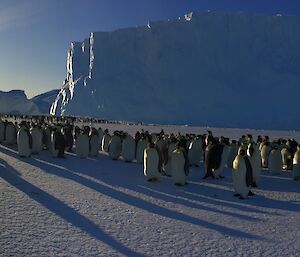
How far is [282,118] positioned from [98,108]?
19791 millimetres

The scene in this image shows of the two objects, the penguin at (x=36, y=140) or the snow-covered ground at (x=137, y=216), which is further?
the penguin at (x=36, y=140)

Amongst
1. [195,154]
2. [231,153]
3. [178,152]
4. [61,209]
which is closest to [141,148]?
[195,154]

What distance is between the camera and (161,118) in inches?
1890

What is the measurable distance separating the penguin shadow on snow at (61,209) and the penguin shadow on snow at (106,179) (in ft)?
0.05

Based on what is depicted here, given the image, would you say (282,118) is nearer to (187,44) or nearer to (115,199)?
(187,44)

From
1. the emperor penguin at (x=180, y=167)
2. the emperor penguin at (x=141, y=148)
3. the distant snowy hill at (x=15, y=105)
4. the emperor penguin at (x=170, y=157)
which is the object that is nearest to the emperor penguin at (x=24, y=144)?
the emperor penguin at (x=141, y=148)

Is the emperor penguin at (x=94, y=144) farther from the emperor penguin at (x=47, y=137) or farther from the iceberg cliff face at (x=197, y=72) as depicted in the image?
the iceberg cliff face at (x=197, y=72)

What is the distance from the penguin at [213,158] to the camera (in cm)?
817

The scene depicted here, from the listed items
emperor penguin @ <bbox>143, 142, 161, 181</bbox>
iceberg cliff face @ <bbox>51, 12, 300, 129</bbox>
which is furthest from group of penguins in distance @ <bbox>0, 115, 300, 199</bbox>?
iceberg cliff face @ <bbox>51, 12, 300, 129</bbox>

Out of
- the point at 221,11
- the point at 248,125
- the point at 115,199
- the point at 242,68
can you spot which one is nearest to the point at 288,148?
the point at 115,199

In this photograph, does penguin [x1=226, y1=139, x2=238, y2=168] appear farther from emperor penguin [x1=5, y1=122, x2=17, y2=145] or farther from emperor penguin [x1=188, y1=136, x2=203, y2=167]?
emperor penguin [x1=5, y1=122, x2=17, y2=145]

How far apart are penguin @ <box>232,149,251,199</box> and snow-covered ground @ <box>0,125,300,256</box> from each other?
0.18 meters

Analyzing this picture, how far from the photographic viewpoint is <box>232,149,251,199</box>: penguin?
256 inches

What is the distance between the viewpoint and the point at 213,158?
8250 mm
